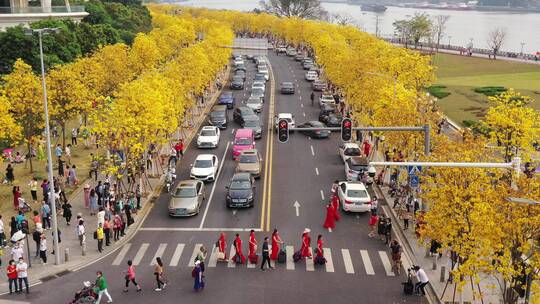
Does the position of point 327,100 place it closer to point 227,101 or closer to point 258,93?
point 258,93

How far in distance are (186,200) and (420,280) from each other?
13.5m

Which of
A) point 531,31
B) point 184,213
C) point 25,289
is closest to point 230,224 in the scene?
point 184,213

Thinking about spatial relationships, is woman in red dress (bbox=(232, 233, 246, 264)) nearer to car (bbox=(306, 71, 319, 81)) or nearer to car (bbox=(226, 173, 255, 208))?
car (bbox=(226, 173, 255, 208))

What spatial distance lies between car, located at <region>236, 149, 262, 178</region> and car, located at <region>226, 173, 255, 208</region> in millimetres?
3173

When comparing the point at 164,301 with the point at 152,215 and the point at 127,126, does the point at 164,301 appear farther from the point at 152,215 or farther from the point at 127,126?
the point at 127,126

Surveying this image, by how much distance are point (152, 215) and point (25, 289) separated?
943 centimetres

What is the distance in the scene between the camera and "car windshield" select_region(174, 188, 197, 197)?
31.5m

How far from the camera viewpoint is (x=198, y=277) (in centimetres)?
2234

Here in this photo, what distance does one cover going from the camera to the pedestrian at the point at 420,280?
22.2 meters

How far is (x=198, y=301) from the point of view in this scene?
21688mm

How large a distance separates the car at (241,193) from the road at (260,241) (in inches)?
18.2

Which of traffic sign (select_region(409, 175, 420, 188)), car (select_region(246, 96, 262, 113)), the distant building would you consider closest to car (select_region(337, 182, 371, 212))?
traffic sign (select_region(409, 175, 420, 188))

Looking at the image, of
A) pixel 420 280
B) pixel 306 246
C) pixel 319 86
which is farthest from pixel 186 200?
pixel 319 86

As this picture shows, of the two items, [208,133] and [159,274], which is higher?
[208,133]
